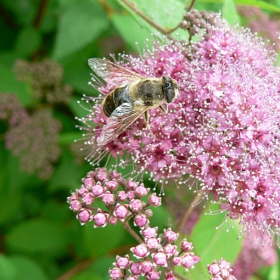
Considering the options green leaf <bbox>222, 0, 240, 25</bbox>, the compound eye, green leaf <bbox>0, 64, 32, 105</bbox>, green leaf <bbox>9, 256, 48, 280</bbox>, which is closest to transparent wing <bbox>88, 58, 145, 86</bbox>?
the compound eye

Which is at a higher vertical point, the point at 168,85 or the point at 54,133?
the point at 54,133

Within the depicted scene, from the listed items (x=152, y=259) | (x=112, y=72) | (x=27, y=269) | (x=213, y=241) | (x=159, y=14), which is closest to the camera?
(x=152, y=259)

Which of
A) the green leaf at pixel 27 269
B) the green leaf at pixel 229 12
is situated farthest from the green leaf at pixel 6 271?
the green leaf at pixel 229 12

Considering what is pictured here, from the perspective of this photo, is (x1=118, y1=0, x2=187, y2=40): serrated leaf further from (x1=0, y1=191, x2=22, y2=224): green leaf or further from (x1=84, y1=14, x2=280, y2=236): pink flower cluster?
(x1=0, y1=191, x2=22, y2=224): green leaf

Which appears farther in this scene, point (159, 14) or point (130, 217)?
point (159, 14)

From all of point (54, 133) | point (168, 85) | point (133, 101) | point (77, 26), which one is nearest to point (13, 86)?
point (54, 133)

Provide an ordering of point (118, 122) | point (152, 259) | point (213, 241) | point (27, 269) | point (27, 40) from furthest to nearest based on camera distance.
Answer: point (27, 40)
point (27, 269)
point (213, 241)
point (118, 122)
point (152, 259)

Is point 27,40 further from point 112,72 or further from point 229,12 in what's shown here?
point 229,12
